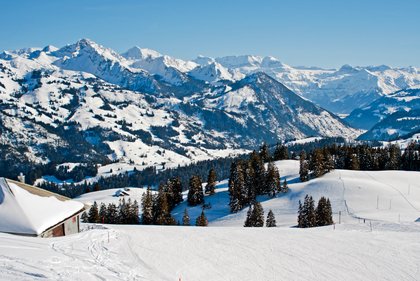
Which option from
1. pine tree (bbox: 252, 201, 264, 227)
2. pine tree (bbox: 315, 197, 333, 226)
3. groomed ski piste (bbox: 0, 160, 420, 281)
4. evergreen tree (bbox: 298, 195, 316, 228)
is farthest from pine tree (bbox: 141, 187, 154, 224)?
groomed ski piste (bbox: 0, 160, 420, 281)

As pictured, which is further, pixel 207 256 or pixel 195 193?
pixel 195 193

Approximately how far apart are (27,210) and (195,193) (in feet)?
306

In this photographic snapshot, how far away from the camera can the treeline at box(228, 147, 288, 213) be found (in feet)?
397

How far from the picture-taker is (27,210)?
121ft

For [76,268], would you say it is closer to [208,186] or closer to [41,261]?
[41,261]

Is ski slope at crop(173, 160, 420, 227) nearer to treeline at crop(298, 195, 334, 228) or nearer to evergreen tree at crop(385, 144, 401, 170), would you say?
treeline at crop(298, 195, 334, 228)

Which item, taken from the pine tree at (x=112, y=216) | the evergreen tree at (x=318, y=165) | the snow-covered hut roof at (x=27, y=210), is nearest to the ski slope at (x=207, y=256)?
the snow-covered hut roof at (x=27, y=210)

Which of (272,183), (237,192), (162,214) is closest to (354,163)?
(272,183)

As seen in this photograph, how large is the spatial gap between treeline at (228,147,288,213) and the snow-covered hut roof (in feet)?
269

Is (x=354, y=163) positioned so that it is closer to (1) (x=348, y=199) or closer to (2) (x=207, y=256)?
(1) (x=348, y=199)

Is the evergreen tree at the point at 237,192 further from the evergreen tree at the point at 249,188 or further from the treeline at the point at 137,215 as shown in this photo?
the treeline at the point at 137,215

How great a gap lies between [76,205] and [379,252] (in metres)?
28.3

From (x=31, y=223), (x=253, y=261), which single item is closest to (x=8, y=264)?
(x=31, y=223)

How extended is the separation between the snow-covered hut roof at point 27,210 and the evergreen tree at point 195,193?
88211 millimetres
